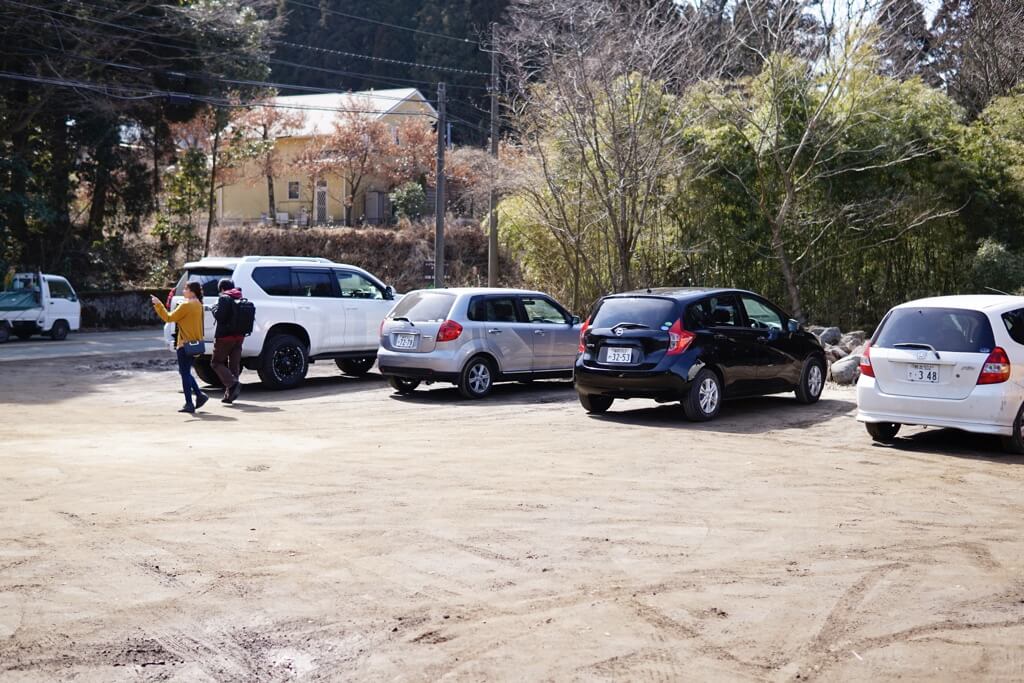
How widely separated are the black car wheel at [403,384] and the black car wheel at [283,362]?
163cm

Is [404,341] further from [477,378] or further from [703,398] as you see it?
[703,398]

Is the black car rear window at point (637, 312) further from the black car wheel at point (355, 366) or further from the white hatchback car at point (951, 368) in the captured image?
the black car wheel at point (355, 366)

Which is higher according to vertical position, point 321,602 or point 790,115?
point 790,115

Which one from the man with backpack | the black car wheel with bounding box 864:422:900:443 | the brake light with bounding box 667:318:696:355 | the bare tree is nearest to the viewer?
the black car wheel with bounding box 864:422:900:443

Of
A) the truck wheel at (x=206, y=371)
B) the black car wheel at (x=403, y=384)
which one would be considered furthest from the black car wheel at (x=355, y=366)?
the black car wheel at (x=403, y=384)

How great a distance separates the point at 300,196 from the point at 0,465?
4932 centimetres

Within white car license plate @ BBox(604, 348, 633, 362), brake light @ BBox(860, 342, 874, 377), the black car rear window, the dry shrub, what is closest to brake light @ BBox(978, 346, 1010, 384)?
brake light @ BBox(860, 342, 874, 377)

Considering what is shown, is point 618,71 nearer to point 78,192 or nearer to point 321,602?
point 321,602

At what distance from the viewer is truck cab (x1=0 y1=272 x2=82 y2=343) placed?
28656 mm

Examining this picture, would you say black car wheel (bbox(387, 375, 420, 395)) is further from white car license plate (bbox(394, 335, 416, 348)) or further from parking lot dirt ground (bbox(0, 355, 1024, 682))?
parking lot dirt ground (bbox(0, 355, 1024, 682))

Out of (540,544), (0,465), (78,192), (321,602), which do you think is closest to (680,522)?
(540,544)

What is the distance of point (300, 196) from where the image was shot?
58.1 meters

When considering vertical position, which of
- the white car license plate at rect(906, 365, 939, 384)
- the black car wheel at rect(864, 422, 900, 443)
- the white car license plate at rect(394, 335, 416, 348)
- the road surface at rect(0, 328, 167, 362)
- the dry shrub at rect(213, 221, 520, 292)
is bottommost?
the black car wheel at rect(864, 422, 900, 443)

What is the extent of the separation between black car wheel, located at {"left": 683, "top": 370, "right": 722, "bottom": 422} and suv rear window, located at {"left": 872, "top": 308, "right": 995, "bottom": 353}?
230cm
